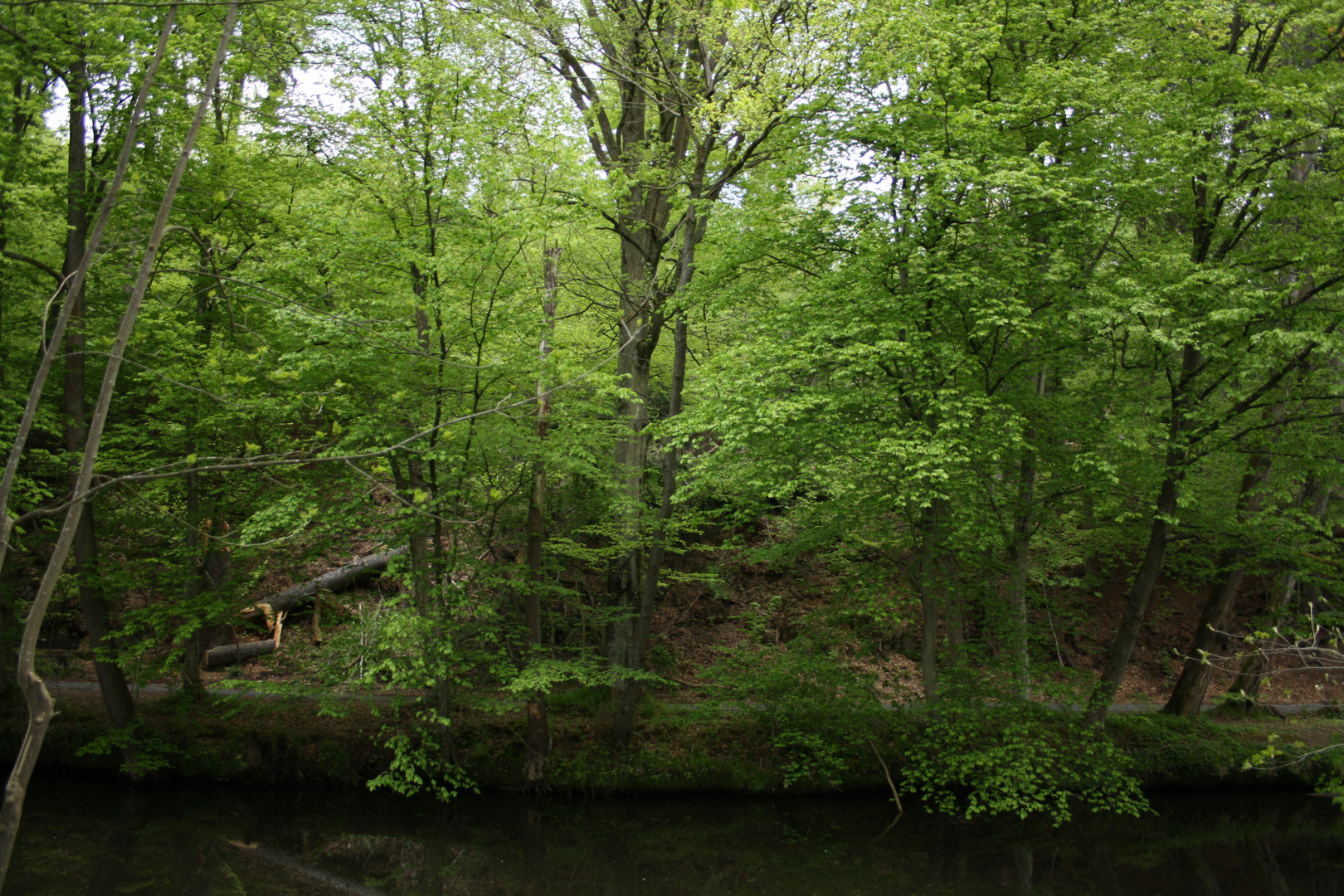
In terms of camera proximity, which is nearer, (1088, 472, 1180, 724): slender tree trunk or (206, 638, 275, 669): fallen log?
(1088, 472, 1180, 724): slender tree trunk

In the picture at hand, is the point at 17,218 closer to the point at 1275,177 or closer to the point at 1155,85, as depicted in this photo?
the point at 1155,85

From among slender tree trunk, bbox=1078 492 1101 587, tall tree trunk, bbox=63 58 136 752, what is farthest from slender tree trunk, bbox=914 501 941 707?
tall tree trunk, bbox=63 58 136 752

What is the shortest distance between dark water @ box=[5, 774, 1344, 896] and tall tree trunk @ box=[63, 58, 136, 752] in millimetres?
1211

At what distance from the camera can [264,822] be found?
32.9 feet

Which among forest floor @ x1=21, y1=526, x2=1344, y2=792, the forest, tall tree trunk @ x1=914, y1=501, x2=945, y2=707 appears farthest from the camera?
forest floor @ x1=21, y1=526, x2=1344, y2=792

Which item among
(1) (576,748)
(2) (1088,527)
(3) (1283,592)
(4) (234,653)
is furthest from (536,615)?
(3) (1283,592)

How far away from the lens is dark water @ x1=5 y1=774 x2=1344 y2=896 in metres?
8.65

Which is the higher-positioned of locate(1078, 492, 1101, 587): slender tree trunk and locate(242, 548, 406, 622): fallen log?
locate(1078, 492, 1101, 587): slender tree trunk

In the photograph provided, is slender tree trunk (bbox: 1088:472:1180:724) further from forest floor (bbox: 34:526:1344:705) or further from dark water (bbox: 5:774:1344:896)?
dark water (bbox: 5:774:1344:896)

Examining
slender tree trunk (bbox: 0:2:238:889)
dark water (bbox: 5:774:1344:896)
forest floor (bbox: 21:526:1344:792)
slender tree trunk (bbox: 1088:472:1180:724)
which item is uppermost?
slender tree trunk (bbox: 0:2:238:889)

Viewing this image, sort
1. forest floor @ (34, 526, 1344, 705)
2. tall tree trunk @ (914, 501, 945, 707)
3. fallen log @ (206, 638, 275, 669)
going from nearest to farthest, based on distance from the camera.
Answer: tall tree trunk @ (914, 501, 945, 707), forest floor @ (34, 526, 1344, 705), fallen log @ (206, 638, 275, 669)

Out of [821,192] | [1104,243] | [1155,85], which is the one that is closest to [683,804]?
[821,192]

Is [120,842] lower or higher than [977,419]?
lower

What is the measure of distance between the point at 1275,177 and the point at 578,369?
338 inches
